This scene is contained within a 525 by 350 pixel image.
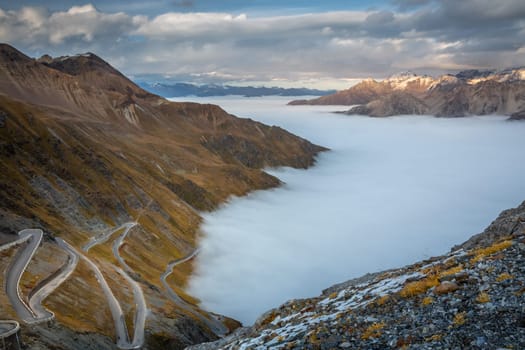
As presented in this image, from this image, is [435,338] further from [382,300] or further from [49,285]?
[49,285]

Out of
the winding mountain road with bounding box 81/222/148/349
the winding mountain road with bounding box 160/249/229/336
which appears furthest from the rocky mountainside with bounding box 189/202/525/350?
the winding mountain road with bounding box 160/249/229/336

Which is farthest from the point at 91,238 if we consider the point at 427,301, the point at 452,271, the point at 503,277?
the point at 503,277

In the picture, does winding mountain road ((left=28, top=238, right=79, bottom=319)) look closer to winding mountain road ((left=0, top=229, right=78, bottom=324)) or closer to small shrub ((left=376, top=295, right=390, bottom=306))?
winding mountain road ((left=0, top=229, right=78, bottom=324))

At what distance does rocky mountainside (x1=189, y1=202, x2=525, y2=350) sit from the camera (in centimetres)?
1587

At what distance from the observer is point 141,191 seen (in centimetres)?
17125

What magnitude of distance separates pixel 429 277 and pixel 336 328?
6160 millimetres

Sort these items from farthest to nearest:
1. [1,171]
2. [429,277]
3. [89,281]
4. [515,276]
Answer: [1,171]
[89,281]
[429,277]
[515,276]

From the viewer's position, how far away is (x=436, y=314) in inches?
713

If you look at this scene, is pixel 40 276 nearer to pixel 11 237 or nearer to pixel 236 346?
pixel 11 237

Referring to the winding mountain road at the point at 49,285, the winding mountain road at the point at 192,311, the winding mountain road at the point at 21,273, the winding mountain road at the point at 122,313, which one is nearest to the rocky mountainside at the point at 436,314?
the winding mountain road at the point at 21,273

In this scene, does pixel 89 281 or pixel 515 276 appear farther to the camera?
pixel 89 281

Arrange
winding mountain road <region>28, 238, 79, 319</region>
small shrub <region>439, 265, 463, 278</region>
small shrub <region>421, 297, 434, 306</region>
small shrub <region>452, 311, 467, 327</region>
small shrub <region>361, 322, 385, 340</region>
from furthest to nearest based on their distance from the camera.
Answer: winding mountain road <region>28, 238, 79, 319</region>
small shrub <region>439, 265, 463, 278</region>
small shrub <region>421, 297, 434, 306</region>
small shrub <region>361, 322, 385, 340</region>
small shrub <region>452, 311, 467, 327</region>

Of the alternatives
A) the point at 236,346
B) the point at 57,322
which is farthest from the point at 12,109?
the point at 236,346

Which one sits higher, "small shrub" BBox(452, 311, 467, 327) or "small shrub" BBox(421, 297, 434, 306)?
"small shrub" BBox(452, 311, 467, 327)
